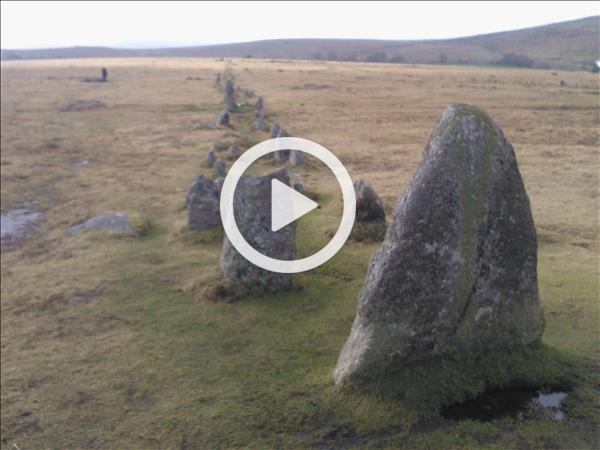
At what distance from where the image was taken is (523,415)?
→ 726 centimetres

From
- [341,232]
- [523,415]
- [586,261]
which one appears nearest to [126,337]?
[341,232]

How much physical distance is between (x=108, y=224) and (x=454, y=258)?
11.8m

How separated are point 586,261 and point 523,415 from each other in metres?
6.03

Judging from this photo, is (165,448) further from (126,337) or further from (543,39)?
(543,39)

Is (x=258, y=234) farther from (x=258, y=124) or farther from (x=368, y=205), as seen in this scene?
(x=258, y=124)

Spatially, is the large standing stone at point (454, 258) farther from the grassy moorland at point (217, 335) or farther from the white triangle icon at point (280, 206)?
the white triangle icon at point (280, 206)

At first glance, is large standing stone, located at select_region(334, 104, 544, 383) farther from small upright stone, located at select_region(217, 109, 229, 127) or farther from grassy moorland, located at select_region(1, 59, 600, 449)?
small upright stone, located at select_region(217, 109, 229, 127)

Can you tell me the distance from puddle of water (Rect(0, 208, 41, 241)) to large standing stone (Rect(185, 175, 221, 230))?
17.9 ft

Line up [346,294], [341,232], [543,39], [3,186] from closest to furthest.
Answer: [346,294]
[341,232]
[3,186]
[543,39]

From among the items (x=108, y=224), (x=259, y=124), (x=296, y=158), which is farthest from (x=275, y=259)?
(x=259, y=124)

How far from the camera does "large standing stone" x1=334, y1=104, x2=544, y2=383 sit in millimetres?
7473

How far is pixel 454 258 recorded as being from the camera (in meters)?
7.52

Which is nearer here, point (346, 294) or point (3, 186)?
point (346, 294)

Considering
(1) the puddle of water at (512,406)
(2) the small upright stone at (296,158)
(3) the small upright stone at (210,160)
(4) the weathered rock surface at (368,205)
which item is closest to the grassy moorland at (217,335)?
(1) the puddle of water at (512,406)
